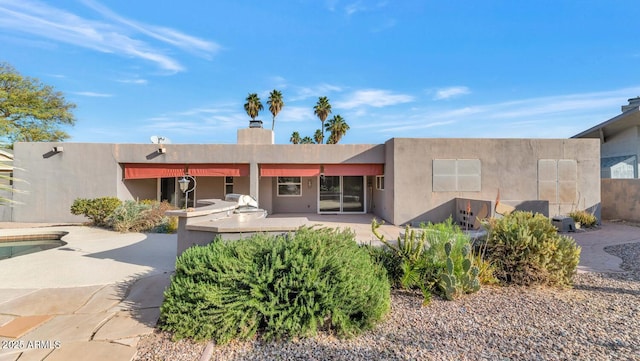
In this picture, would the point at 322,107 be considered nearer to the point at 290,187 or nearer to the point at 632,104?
the point at 290,187

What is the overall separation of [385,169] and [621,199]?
34.4ft

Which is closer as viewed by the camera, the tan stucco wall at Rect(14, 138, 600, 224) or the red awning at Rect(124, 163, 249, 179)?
the tan stucco wall at Rect(14, 138, 600, 224)

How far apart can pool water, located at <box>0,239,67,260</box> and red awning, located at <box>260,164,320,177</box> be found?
298 inches

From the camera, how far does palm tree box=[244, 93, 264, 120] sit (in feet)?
96.3

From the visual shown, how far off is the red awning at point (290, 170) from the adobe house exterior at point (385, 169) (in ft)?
0.15

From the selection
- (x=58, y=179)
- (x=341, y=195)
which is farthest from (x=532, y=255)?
(x=58, y=179)

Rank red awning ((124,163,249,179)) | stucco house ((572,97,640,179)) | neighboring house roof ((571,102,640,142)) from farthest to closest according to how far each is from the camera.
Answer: stucco house ((572,97,640,179)), neighboring house roof ((571,102,640,142)), red awning ((124,163,249,179))

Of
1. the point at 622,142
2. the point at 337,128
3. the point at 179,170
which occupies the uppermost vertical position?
the point at 337,128

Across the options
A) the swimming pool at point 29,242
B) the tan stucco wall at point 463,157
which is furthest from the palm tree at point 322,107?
the swimming pool at point 29,242

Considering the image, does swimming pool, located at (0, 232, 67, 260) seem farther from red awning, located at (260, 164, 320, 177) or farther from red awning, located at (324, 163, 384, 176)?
red awning, located at (324, 163, 384, 176)

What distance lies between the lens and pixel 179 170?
1349 centimetres

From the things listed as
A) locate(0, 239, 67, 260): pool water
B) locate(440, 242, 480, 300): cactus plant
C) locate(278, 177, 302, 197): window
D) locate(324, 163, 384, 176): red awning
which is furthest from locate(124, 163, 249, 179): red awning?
locate(440, 242, 480, 300): cactus plant

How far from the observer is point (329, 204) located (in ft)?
53.0

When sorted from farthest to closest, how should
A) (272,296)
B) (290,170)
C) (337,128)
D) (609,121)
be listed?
1. (337,128)
2. (609,121)
3. (290,170)
4. (272,296)
